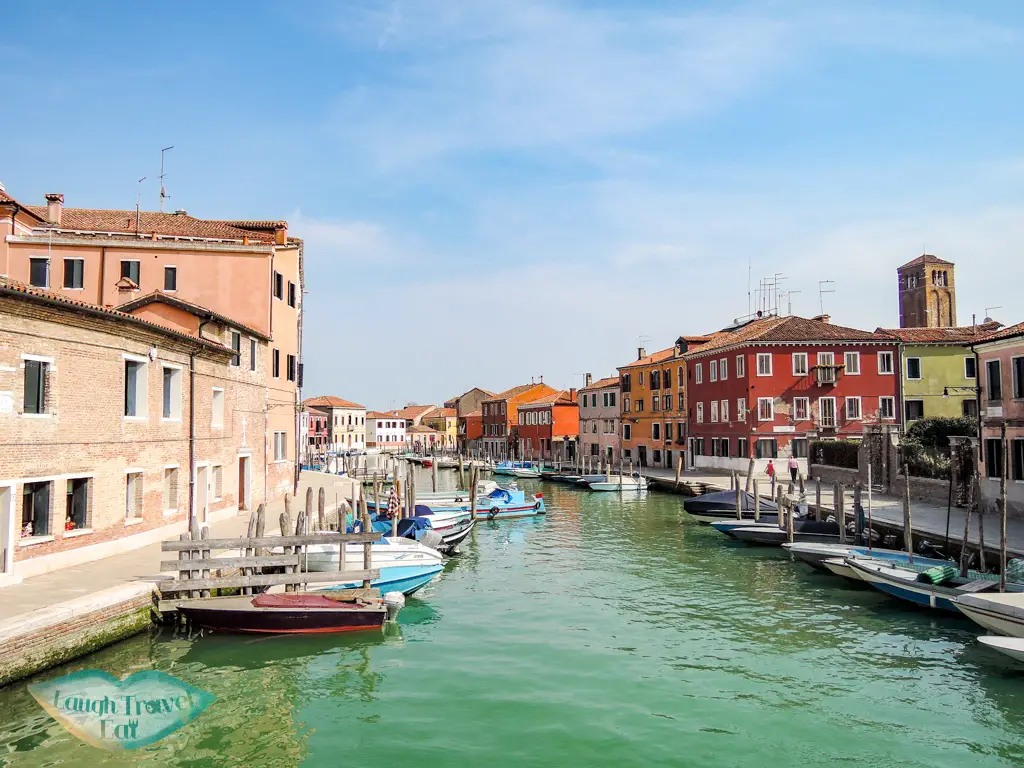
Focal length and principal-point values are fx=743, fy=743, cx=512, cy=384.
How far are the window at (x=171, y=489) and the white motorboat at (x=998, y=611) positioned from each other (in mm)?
16772

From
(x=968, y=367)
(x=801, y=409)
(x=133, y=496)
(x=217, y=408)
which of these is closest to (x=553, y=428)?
(x=801, y=409)

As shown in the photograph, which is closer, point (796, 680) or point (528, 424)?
point (796, 680)

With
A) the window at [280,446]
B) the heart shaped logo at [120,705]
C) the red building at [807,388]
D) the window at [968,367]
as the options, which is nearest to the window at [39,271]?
the window at [280,446]

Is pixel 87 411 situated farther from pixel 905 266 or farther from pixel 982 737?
pixel 905 266

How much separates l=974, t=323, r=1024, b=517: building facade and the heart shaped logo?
20189mm

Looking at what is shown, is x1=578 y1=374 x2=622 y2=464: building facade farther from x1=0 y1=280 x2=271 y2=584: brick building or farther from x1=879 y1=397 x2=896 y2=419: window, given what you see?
x1=0 y1=280 x2=271 y2=584: brick building

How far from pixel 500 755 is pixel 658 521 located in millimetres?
21514

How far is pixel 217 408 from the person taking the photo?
2134cm

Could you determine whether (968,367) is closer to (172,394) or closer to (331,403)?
(172,394)

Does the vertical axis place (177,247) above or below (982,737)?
above

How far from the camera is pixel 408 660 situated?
38.8 feet

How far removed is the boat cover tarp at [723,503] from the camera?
89.4 feet

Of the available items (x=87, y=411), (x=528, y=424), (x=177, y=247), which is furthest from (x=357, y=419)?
(x=87, y=411)

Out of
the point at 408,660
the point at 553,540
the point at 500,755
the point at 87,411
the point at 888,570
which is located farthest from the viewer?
the point at 553,540
